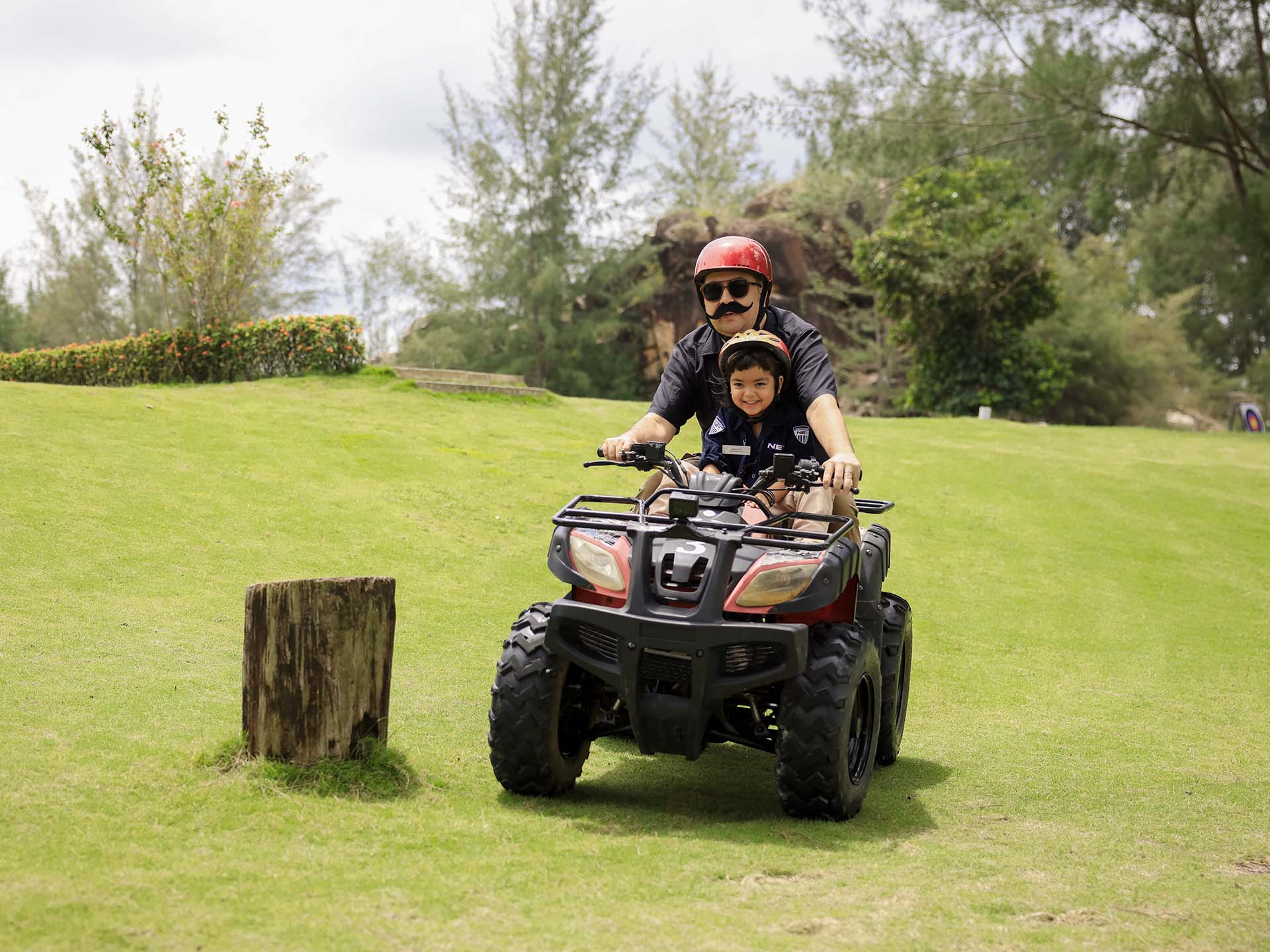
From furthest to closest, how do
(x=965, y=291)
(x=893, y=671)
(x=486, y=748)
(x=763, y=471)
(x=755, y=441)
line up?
(x=965, y=291), (x=893, y=671), (x=486, y=748), (x=755, y=441), (x=763, y=471)

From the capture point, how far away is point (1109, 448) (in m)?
18.1

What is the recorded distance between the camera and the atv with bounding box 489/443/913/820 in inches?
158

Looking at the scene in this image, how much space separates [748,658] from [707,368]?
149 cm

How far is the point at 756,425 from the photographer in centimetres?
495

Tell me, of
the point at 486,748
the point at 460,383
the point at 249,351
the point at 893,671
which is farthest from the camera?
the point at 249,351

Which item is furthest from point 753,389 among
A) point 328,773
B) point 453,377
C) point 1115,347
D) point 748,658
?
point 1115,347

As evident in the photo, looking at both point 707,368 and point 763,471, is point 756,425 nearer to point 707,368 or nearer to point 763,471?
point 707,368

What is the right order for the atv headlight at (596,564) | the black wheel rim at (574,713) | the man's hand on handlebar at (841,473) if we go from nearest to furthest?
1. the atv headlight at (596,564)
2. the man's hand on handlebar at (841,473)
3. the black wheel rim at (574,713)

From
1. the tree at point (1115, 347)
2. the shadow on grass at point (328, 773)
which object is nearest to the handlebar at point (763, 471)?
the shadow on grass at point (328, 773)

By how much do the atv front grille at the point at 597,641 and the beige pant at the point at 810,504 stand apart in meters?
0.57

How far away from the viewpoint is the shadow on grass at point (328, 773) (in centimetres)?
401

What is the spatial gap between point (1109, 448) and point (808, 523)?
49.4 feet

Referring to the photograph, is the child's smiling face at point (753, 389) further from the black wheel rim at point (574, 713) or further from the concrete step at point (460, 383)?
the concrete step at point (460, 383)

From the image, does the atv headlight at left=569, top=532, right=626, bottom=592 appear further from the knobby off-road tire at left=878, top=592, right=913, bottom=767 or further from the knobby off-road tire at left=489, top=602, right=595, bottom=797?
the knobby off-road tire at left=878, top=592, right=913, bottom=767
